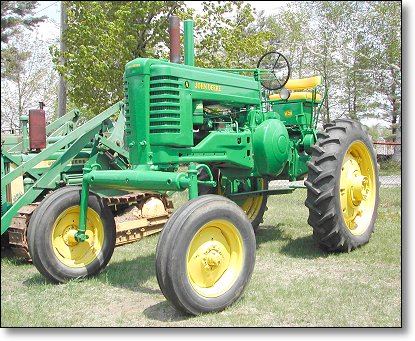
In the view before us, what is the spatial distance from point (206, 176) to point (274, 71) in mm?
1542

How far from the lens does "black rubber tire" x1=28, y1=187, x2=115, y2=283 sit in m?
4.85

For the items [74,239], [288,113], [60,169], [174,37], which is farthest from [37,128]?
[288,113]

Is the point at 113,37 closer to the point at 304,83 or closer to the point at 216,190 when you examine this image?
the point at 216,190

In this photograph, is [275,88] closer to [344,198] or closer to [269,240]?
[344,198]

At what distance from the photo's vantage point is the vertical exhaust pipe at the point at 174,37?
443 centimetres

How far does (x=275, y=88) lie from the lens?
243 inches

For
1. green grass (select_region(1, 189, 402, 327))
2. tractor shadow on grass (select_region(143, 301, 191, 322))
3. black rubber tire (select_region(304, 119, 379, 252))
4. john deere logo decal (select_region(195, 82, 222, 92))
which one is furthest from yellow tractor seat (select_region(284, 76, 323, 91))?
tractor shadow on grass (select_region(143, 301, 191, 322))

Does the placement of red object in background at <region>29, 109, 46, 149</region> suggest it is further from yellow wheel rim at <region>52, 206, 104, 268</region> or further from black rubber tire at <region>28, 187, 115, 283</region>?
yellow wheel rim at <region>52, 206, 104, 268</region>

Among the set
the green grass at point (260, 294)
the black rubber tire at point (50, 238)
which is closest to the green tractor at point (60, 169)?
the black rubber tire at point (50, 238)

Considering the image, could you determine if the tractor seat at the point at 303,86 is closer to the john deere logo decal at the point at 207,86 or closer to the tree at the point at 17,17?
the john deere logo decal at the point at 207,86

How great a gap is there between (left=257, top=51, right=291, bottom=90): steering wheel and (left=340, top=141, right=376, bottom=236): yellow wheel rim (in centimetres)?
113

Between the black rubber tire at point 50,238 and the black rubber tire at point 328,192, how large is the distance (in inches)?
85.7

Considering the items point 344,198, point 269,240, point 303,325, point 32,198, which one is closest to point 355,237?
point 344,198

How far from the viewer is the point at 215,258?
4.15 meters
